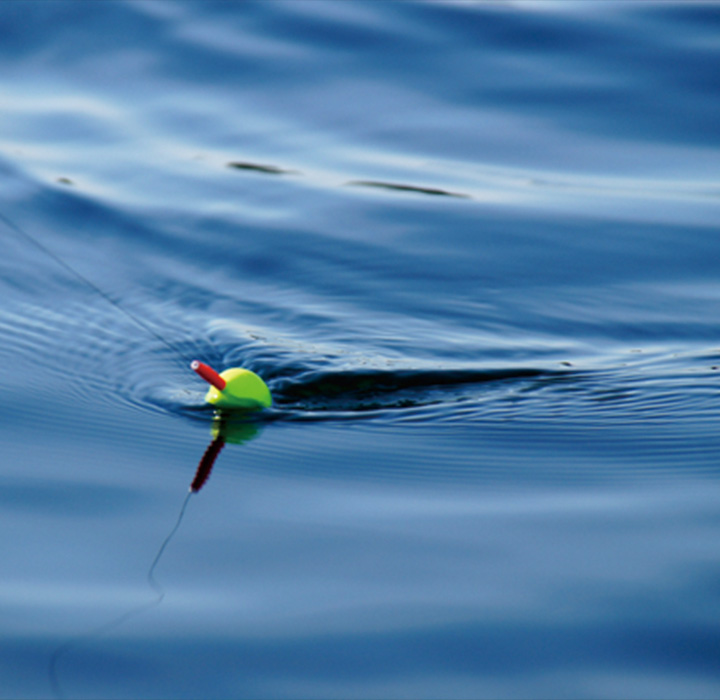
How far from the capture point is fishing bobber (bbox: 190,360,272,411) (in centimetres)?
215

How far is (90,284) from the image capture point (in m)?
3.04

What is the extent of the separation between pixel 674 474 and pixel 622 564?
41 centimetres

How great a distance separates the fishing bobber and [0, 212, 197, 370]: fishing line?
14.9 inches

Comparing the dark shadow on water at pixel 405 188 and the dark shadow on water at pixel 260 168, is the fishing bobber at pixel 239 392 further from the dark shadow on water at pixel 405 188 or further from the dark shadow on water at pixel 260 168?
the dark shadow on water at pixel 260 168

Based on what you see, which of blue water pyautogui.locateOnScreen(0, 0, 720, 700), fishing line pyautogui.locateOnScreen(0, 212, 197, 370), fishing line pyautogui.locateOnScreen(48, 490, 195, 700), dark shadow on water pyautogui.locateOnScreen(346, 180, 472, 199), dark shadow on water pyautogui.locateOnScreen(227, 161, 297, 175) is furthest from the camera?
dark shadow on water pyautogui.locateOnScreen(227, 161, 297, 175)

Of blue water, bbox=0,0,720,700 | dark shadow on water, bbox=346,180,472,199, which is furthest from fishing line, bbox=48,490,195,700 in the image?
dark shadow on water, bbox=346,180,472,199

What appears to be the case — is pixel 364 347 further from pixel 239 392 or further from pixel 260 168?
pixel 260 168

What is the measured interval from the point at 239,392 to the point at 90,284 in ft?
3.50

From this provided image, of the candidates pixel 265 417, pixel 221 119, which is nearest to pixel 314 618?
pixel 265 417

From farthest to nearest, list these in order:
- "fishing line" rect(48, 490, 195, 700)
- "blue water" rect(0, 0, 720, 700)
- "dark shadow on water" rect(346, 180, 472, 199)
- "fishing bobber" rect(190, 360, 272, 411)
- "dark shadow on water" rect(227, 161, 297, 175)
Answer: "dark shadow on water" rect(227, 161, 297, 175) < "dark shadow on water" rect(346, 180, 472, 199) < "fishing bobber" rect(190, 360, 272, 411) < "blue water" rect(0, 0, 720, 700) < "fishing line" rect(48, 490, 195, 700)

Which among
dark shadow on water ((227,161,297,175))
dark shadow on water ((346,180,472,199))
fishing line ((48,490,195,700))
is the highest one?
dark shadow on water ((346,180,472,199))

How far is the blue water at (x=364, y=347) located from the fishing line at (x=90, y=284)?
0.05 feet

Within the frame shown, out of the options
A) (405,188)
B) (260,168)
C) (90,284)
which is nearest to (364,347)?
(90,284)

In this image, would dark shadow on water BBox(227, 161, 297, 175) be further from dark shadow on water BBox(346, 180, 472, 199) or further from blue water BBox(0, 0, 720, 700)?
dark shadow on water BBox(346, 180, 472, 199)
